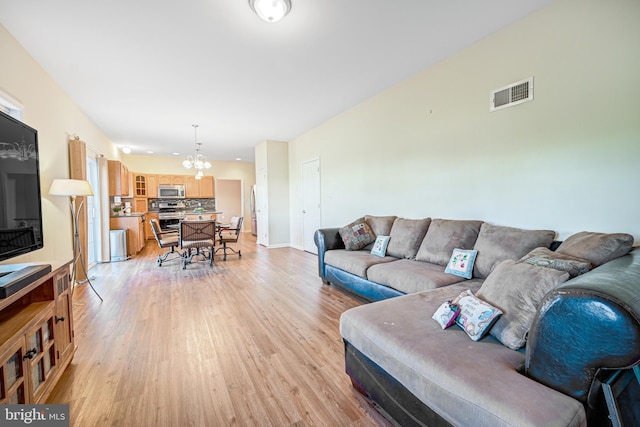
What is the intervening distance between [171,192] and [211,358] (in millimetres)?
7967

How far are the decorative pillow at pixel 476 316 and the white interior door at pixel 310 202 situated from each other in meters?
4.18

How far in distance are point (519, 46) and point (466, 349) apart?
8.74 feet

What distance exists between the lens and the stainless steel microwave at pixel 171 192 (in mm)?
8539

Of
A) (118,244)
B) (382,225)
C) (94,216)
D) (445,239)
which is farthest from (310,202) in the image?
(94,216)

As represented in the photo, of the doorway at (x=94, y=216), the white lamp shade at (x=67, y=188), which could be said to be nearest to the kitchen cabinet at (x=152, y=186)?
the doorway at (x=94, y=216)

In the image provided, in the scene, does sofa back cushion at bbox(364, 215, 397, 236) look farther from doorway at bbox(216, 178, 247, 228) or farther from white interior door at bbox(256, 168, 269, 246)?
doorway at bbox(216, 178, 247, 228)

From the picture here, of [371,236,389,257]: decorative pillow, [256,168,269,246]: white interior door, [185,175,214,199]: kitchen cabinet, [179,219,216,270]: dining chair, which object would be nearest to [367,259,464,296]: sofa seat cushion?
[371,236,389,257]: decorative pillow

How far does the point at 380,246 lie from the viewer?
3.31 m

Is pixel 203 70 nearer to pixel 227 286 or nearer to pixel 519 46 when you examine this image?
pixel 227 286

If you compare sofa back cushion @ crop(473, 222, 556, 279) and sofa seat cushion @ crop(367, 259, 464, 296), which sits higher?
sofa back cushion @ crop(473, 222, 556, 279)

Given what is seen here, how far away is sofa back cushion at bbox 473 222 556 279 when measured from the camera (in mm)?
2101

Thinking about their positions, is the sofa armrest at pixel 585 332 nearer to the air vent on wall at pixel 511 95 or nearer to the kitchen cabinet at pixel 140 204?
the air vent on wall at pixel 511 95

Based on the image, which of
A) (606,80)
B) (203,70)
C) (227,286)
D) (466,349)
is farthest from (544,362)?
(203,70)

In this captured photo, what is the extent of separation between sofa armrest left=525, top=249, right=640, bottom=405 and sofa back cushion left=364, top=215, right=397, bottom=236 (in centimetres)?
248
